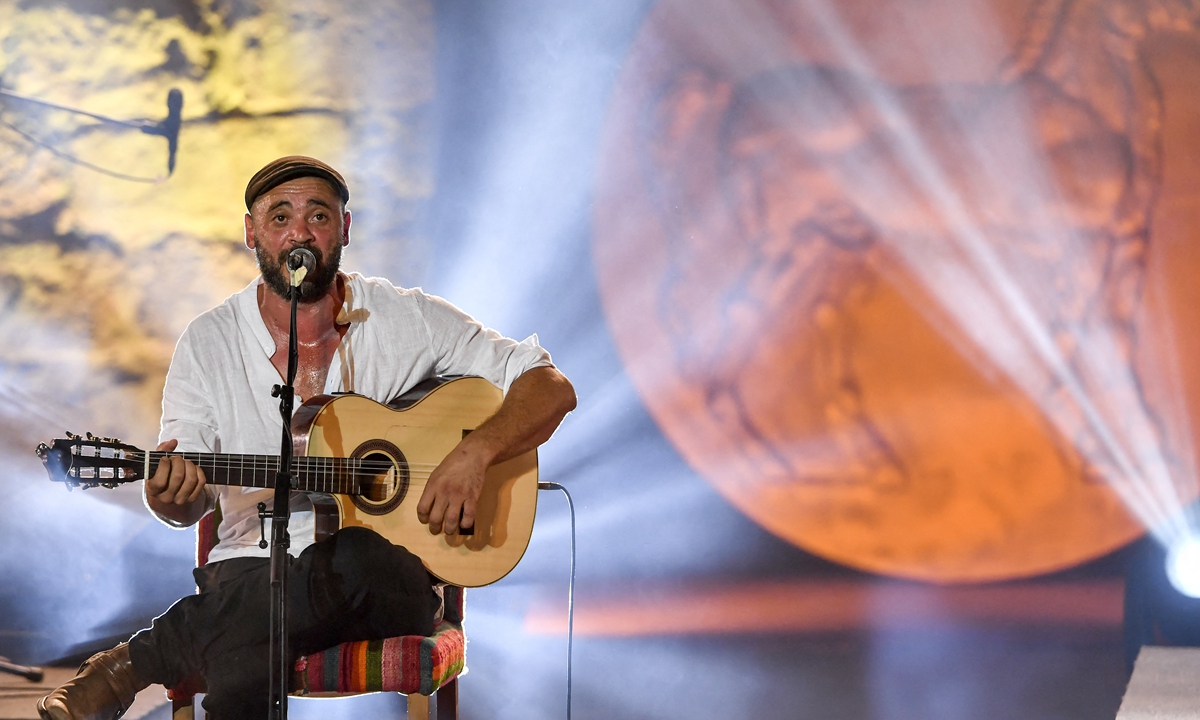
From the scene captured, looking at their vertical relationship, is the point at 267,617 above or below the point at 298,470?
→ below

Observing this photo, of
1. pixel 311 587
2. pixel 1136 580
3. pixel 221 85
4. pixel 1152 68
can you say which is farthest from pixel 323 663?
pixel 1152 68

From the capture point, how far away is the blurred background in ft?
14.6

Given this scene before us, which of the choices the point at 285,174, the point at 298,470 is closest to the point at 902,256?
the point at 285,174

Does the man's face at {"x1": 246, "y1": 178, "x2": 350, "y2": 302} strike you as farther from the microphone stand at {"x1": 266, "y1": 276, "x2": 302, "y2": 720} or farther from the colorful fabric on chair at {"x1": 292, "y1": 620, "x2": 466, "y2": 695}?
the colorful fabric on chair at {"x1": 292, "y1": 620, "x2": 466, "y2": 695}

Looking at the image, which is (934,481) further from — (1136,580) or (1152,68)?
(1152,68)

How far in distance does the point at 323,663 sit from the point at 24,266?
3.06 metres

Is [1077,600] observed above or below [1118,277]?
below

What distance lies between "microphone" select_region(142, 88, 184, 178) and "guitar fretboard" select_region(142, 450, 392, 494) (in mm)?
2645

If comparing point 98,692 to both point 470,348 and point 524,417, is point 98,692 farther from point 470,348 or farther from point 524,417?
point 470,348

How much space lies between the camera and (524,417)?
279cm

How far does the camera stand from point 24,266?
15.0ft

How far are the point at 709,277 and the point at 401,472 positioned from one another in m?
2.32

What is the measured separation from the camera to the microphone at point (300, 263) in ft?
7.34

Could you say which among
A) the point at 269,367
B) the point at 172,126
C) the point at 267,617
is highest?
the point at 172,126
